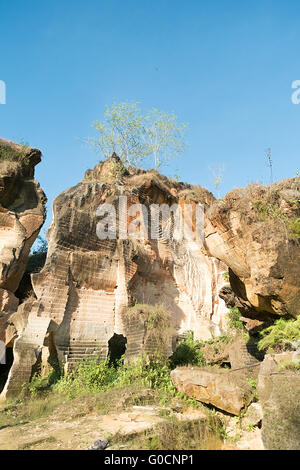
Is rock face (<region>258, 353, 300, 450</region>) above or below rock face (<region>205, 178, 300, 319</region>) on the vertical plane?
below

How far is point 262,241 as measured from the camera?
7.53 metres

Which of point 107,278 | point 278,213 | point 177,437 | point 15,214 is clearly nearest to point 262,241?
point 278,213

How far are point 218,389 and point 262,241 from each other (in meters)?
3.34

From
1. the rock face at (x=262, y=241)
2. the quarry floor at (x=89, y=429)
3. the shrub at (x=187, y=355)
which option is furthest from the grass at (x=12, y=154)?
the rock face at (x=262, y=241)

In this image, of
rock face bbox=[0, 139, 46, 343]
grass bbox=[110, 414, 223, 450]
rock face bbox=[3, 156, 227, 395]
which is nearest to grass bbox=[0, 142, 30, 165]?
rock face bbox=[0, 139, 46, 343]

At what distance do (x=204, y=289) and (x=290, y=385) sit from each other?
42.0 ft

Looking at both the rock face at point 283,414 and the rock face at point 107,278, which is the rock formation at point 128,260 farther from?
the rock face at point 283,414

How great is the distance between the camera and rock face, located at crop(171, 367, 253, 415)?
743 cm

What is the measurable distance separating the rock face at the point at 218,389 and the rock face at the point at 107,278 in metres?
3.82

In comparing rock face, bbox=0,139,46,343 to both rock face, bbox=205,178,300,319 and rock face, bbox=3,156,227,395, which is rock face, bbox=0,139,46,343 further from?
rock face, bbox=205,178,300,319

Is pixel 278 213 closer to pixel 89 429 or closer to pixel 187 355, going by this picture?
pixel 89 429

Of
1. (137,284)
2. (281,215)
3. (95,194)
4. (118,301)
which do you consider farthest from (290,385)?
(95,194)

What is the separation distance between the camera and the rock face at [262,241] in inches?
288

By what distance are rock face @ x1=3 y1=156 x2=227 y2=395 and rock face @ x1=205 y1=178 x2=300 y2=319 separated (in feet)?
18.1
